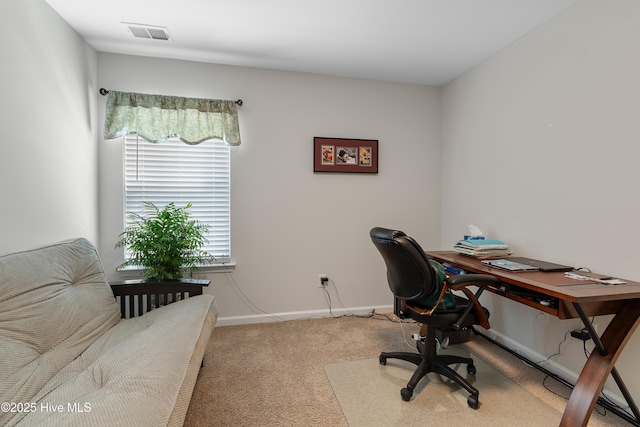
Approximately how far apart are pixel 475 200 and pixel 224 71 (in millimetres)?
2662

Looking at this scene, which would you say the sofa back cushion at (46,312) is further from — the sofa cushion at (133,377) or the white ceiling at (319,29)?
the white ceiling at (319,29)

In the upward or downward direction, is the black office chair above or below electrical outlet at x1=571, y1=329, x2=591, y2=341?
above

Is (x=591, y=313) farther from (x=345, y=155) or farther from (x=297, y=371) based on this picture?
(x=345, y=155)

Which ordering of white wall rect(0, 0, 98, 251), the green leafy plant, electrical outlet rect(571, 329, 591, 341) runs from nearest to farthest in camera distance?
1. white wall rect(0, 0, 98, 251)
2. electrical outlet rect(571, 329, 591, 341)
3. the green leafy plant

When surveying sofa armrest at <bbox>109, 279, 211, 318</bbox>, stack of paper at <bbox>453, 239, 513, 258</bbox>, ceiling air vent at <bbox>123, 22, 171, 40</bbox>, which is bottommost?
sofa armrest at <bbox>109, 279, 211, 318</bbox>

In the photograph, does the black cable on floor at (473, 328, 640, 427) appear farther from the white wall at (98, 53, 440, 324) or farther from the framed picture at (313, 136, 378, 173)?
the framed picture at (313, 136, 378, 173)

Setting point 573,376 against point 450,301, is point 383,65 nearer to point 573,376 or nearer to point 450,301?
point 450,301

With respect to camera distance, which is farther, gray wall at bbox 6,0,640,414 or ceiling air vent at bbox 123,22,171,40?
ceiling air vent at bbox 123,22,171,40

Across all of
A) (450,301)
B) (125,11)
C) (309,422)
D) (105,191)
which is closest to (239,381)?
(309,422)

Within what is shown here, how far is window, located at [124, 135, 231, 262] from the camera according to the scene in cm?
269

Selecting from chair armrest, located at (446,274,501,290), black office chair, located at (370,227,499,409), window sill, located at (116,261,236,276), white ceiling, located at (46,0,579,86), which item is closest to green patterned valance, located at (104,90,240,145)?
white ceiling, located at (46,0,579,86)

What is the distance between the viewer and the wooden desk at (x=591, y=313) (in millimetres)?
1413

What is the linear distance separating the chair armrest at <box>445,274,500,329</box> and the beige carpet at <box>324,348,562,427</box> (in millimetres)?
452

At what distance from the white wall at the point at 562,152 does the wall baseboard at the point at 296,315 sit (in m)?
1.13
